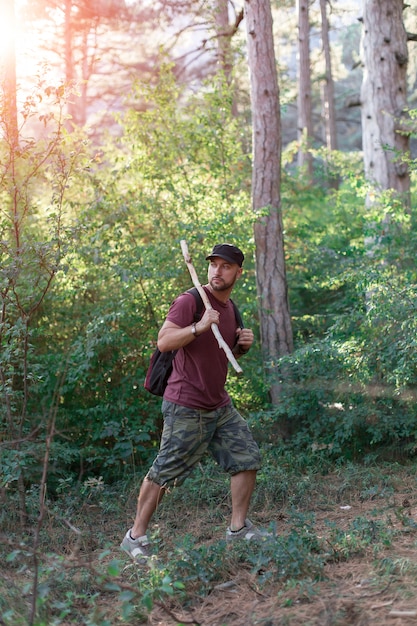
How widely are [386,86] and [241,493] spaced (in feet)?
23.7

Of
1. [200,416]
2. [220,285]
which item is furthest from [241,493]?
[220,285]

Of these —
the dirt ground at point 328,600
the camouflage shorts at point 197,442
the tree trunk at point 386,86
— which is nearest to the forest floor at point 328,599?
the dirt ground at point 328,600

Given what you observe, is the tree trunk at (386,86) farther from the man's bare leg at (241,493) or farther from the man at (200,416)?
the man's bare leg at (241,493)

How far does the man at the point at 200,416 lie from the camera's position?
5.30m

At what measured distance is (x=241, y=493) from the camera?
547 centimetres

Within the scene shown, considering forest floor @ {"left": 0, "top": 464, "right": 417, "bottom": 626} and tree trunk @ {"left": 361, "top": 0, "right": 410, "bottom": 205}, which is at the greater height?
tree trunk @ {"left": 361, "top": 0, "right": 410, "bottom": 205}

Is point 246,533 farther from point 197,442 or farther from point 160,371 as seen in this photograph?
point 160,371

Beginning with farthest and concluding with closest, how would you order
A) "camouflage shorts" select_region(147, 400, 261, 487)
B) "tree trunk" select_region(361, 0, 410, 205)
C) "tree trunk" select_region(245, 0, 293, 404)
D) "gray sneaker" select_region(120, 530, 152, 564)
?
"tree trunk" select_region(361, 0, 410, 205) → "tree trunk" select_region(245, 0, 293, 404) → "camouflage shorts" select_region(147, 400, 261, 487) → "gray sneaker" select_region(120, 530, 152, 564)

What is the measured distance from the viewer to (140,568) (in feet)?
16.3

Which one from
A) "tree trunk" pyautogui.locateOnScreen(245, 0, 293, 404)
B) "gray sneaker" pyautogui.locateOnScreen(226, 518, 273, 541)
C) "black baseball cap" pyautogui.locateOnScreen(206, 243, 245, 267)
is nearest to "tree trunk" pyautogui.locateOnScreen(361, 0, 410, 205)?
"tree trunk" pyautogui.locateOnScreen(245, 0, 293, 404)

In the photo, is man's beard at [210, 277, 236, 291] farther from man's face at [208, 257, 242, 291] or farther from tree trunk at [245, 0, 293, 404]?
tree trunk at [245, 0, 293, 404]

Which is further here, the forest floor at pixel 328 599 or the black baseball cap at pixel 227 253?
the black baseball cap at pixel 227 253

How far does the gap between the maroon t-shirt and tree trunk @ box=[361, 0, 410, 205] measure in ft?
19.6

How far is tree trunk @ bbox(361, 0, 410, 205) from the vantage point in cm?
1055
